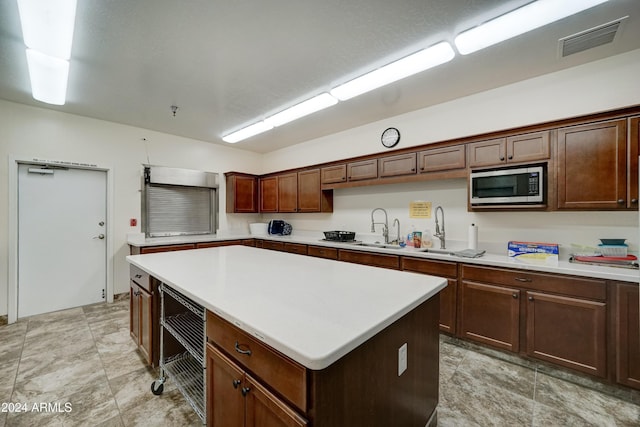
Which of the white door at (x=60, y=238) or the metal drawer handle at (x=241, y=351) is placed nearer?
the metal drawer handle at (x=241, y=351)

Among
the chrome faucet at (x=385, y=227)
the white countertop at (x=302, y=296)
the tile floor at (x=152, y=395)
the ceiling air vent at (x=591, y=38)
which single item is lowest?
the tile floor at (x=152, y=395)

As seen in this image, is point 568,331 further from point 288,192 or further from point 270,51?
point 288,192

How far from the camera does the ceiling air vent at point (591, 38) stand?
6.22ft

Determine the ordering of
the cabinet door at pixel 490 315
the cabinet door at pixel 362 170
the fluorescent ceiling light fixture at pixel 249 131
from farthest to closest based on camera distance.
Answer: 1. the fluorescent ceiling light fixture at pixel 249 131
2. the cabinet door at pixel 362 170
3. the cabinet door at pixel 490 315

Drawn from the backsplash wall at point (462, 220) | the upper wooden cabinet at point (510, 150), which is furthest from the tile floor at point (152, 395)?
the upper wooden cabinet at point (510, 150)

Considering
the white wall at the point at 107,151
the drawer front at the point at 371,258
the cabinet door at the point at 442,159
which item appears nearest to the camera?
the cabinet door at the point at 442,159

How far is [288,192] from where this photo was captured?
4.80 metres

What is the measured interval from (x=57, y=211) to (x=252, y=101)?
124 inches

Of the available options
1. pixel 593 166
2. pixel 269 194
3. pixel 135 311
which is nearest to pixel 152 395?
pixel 135 311

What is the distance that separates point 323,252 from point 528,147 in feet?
8.60

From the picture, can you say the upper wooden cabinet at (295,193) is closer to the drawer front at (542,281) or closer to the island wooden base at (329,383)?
the drawer front at (542,281)

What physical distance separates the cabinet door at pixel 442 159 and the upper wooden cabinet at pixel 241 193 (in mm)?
3380

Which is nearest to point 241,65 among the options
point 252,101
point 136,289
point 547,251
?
point 252,101

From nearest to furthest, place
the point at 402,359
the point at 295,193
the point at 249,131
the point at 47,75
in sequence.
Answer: the point at 402,359, the point at 47,75, the point at 249,131, the point at 295,193
